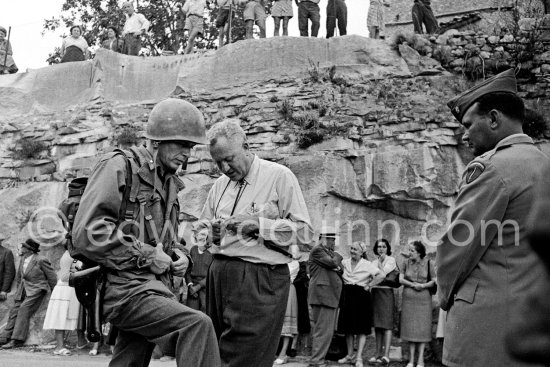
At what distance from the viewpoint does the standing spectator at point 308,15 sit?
16.4 meters

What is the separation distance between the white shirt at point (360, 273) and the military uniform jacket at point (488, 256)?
7.22m

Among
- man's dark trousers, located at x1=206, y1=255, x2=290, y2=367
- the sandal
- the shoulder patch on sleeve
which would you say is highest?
the shoulder patch on sleeve

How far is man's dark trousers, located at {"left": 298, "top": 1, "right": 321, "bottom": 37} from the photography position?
16.5 metres

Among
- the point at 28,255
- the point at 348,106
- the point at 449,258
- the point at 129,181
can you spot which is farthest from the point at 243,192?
the point at 348,106

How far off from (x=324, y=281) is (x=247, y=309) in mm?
5688

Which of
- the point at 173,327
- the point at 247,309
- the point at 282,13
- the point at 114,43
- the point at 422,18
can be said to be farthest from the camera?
the point at 114,43

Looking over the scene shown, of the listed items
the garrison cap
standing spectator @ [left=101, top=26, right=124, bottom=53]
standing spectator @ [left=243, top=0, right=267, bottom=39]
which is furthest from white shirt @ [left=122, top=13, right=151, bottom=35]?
the garrison cap

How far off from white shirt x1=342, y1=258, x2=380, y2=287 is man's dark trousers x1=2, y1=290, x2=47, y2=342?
5.20 metres

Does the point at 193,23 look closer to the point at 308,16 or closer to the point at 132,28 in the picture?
the point at 132,28

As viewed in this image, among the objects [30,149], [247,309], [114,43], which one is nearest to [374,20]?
[114,43]

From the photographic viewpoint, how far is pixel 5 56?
19703mm

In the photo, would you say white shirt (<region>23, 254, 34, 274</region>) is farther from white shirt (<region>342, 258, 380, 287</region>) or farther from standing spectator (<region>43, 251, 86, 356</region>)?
white shirt (<region>342, 258, 380, 287</region>)

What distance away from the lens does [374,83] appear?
15.3 metres

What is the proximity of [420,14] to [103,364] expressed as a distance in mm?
11523
